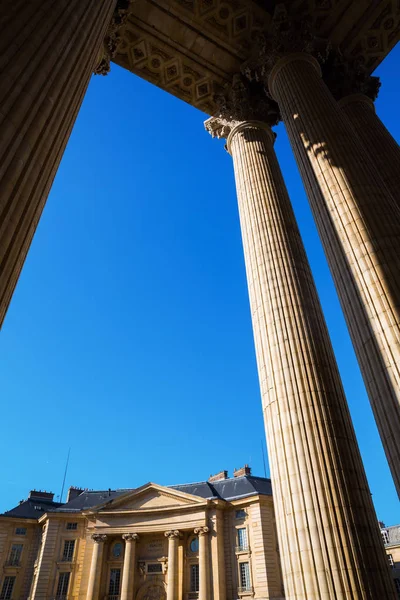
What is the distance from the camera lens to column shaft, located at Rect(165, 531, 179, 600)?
3656 centimetres

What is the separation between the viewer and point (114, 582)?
129 ft

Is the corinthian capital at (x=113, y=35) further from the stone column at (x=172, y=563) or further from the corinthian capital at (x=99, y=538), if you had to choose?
the corinthian capital at (x=99, y=538)

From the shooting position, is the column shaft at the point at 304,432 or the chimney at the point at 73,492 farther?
the chimney at the point at 73,492

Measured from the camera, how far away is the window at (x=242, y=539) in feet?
121

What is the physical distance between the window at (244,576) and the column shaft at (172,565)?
5.90 m

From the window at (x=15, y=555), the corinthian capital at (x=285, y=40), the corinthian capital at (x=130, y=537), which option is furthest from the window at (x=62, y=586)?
the corinthian capital at (x=285, y=40)

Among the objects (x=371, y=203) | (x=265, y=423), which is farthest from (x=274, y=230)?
(x=265, y=423)

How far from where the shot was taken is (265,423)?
8.55 metres

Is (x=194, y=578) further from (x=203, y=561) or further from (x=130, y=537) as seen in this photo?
(x=130, y=537)

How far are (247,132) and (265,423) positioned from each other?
978 cm

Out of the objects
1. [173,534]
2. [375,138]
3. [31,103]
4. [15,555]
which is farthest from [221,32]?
[15,555]

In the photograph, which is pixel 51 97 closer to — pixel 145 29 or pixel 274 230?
pixel 274 230

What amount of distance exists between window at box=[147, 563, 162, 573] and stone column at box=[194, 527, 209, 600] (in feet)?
14.8

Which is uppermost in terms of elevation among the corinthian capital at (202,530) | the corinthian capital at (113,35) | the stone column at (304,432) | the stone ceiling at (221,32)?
the stone ceiling at (221,32)
